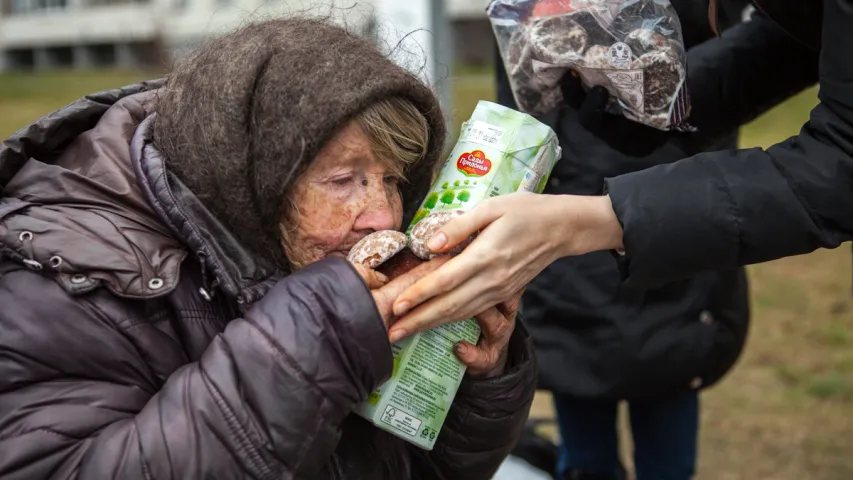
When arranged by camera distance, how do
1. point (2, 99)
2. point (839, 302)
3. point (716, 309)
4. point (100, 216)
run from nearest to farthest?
point (100, 216) → point (716, 309) → point (839, 302) → point (2, 99)

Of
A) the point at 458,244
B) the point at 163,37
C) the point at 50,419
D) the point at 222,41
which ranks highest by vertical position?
the point at 222,41

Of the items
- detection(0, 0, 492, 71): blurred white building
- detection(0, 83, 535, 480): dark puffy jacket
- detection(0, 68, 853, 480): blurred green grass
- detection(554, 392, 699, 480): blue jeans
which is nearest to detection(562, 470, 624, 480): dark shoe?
detection(554, 392, 699, 480): blue jeans

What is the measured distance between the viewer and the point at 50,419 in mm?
1328

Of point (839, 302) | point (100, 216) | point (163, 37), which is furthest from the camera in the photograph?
point (163, 37)

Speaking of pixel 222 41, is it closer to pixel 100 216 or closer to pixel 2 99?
pixel 100 216

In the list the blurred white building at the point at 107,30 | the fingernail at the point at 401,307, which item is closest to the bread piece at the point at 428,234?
the fingernail at the point at 401,307

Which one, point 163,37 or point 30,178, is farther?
point 163,37

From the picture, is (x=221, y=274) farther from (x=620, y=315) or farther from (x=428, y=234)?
(x=620, y=315)

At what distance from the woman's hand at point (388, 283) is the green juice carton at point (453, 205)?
107 millimetres

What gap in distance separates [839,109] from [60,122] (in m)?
1.46

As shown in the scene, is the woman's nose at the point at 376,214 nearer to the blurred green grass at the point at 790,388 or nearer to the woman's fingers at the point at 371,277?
the woman's fingers at the point at 371,277

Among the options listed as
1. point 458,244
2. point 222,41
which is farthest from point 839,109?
point 222,41

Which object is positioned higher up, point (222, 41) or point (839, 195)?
point (222, 41)

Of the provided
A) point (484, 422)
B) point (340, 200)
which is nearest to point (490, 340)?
point (484, 422)
